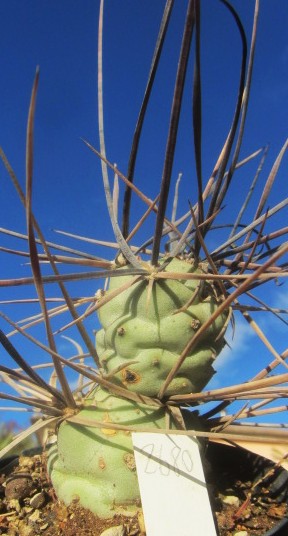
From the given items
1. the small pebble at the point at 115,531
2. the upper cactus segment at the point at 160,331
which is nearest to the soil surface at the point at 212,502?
the small pebble at the point at 115,531

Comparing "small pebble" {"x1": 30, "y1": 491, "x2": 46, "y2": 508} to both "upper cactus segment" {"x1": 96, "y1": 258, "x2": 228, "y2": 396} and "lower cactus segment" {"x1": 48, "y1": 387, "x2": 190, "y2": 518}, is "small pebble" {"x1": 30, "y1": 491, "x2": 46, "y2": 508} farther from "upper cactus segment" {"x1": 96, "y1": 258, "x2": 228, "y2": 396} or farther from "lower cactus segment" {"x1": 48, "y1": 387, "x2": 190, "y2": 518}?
"upper cactus segment" {"x1": 96, "y1": 258, "x2": 228, "y2": 396}

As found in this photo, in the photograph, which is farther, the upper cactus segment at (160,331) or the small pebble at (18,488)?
the small pebble at (18,488)

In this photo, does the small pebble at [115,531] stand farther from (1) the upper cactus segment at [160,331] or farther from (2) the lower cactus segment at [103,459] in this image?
(1) the upper cactus segment at [160,331]

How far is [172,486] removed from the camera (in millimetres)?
718

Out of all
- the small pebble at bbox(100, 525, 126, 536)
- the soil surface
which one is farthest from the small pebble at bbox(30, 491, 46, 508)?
the small pebble at bbox(100, 525, 126, 536)

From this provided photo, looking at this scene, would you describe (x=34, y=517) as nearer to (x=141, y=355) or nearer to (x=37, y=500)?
(x=37, y=500)

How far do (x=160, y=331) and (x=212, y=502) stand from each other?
0.95 feet

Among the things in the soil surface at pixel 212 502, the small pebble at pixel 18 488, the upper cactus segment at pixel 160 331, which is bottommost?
the soil surface at pixel 212 502

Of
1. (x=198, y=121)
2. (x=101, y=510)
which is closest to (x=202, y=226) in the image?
(x=198, y=121)

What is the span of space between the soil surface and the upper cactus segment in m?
0.19

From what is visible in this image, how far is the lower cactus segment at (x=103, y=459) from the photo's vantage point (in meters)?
0.75

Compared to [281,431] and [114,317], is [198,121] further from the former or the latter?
[281,431]

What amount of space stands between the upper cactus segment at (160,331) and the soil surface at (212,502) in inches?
7.5

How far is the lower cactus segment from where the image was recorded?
748 millimetres
